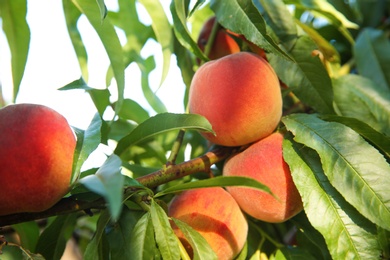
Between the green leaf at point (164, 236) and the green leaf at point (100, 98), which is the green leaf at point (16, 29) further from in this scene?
the green leaf at point (164, 236)

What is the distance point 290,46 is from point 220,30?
7.1 inches

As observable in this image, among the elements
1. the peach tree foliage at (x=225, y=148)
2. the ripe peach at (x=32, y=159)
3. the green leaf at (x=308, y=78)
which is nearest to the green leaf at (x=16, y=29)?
the peach tree foliage at (x=225, y=148)

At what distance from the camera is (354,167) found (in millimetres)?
738

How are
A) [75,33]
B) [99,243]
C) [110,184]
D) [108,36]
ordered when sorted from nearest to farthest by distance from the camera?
[110,184]
[99,243]
[108,36]
[75,33]

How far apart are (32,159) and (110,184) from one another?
206mm

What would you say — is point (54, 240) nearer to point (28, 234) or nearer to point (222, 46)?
point (28, 234)

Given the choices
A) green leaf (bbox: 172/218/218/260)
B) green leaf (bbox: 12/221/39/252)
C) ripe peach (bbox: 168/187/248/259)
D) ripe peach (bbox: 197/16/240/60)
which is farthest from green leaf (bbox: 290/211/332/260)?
green leaf (bbox: 12/221/39/252)

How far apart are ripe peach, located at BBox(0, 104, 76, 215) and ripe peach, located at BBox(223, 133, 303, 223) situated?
0.91 feet

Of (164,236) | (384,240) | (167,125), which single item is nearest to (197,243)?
(164,236)

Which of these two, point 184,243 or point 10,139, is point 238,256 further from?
point 10,139

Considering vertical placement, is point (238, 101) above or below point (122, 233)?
above

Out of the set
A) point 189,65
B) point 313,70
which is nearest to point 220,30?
point 189,65

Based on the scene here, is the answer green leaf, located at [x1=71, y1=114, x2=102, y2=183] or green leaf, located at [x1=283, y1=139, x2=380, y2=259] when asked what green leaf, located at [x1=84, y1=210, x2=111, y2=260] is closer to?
green leaf, located at [x1=71, y1=114, x2=102, y2=183]

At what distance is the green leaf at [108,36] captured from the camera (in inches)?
34.3
